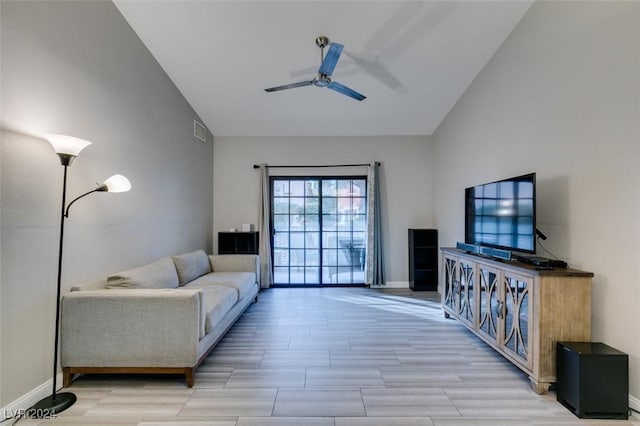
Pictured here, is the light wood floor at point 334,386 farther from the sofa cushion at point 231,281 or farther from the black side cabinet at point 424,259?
the black side cabinet at point 424,259

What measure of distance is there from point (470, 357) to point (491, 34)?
10.7ft

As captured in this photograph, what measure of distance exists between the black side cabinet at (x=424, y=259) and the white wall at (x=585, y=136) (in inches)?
74.8

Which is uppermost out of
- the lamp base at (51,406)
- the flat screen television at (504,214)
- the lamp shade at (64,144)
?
the lamp shade at (64,144)

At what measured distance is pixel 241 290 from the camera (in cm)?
354

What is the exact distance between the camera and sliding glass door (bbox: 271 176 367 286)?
5.44 meters

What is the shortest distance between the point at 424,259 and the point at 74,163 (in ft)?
15.7

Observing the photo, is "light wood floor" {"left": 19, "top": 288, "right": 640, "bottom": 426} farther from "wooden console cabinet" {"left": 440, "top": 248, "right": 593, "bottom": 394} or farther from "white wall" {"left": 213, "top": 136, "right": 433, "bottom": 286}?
"white wall" {"left": 213, "top": 136, "right": 433, "bottom": 286}

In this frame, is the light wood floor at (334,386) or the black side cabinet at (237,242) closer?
the light wood floor at (334,386)

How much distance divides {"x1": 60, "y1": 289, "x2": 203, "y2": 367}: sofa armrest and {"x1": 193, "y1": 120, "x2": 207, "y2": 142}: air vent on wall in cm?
308

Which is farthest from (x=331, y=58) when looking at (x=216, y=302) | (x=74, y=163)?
(x=216, y=302)

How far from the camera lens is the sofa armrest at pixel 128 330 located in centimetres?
220

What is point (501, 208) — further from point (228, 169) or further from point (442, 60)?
point (228, 169)

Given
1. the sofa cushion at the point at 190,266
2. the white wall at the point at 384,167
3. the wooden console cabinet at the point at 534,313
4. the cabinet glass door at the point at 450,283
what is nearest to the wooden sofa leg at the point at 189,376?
the sofa cushion at the point at 190,266

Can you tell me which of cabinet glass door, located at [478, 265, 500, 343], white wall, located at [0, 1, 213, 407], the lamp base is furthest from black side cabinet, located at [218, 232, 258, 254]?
cabinet glass door, located at [478, 265, 500, 343]
